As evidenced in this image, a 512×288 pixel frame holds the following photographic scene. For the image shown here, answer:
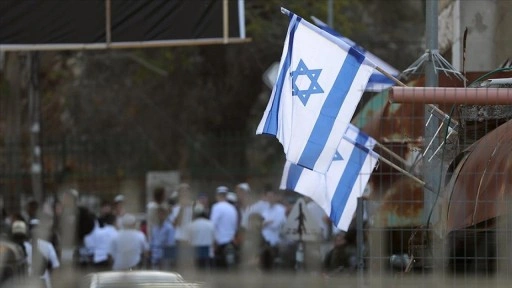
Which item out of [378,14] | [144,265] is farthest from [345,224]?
[378,14]

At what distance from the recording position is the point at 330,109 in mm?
8867

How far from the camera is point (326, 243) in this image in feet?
60.4

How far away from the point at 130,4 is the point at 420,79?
5.27 m

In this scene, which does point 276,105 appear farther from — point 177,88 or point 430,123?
point 177,88

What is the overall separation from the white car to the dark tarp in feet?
23.6

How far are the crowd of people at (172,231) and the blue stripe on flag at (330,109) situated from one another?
240 inches

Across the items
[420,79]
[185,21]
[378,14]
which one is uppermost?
[378,14]

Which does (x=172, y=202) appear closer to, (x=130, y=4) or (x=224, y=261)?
(x=224, y=261)

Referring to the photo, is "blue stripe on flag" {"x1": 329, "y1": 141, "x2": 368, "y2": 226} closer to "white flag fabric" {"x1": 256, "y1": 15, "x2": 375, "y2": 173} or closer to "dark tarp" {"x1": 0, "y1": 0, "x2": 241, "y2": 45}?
"white flag fabric" {"x1": 256, "y1": 15, "x2": 375, "y2": 173}

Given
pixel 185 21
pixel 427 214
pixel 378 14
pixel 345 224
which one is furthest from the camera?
pixel 378 14

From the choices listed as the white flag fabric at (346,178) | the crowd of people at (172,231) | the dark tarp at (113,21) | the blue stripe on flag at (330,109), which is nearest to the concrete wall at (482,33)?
the white flag fabric at (346,178)

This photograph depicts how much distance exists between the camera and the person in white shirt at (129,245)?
14.7 m

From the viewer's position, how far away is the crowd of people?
16016mm

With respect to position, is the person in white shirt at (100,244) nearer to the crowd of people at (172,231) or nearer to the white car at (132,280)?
the crowd of people at (172,231)
